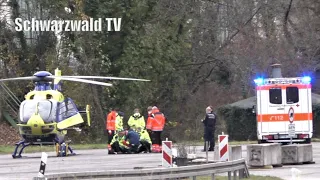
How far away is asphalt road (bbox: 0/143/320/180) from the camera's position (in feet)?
71.1

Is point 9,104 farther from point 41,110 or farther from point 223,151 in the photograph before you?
point 223,151

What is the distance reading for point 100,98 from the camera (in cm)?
4784

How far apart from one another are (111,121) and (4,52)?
1944 cm

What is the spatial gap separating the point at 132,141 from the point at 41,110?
353 cm

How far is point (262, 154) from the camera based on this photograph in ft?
74.6

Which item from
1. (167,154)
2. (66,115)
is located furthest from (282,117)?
(167,154)

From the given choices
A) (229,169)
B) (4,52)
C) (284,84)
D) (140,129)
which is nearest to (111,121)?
(140,129)

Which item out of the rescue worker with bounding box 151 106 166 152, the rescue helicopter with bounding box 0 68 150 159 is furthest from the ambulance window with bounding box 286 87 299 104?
the rescue helicopter with bounding box 0 68 150 159

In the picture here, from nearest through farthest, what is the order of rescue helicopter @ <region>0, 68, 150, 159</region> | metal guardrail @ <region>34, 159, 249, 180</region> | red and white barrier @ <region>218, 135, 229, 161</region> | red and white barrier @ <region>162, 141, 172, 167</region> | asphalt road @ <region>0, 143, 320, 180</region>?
metal guardrail @ <region>34, 159, 249, 180</region>
red and white barrier @ <region>162, 141, 172, 167</region>
red and white barrier @ <region>218, 135, 229, 161</region>
asphalt road @ <region>0, 143, 320, 180</region>
rescue helicopter @ <region>0, 68, 150, 159</region>

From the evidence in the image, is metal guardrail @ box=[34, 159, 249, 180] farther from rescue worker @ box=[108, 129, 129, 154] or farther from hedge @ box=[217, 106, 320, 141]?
hedge @ box=[217, 106, 320, 141]

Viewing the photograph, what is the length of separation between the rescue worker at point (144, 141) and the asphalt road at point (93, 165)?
3.61 feet

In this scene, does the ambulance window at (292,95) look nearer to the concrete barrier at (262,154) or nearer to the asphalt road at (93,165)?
the asphalt road at (93,165)

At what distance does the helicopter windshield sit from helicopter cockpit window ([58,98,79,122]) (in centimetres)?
45

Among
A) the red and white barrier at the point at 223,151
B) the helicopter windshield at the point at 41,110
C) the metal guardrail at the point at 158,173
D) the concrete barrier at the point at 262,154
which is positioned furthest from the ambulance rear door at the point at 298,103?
the metal guardrail at the point at 158,173
